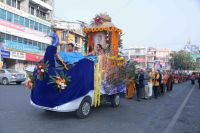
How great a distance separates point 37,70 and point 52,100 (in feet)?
3.49

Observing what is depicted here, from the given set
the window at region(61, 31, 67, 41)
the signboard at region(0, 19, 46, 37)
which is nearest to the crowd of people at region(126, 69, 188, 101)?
the signboard at region(0, 19, 46, 37)

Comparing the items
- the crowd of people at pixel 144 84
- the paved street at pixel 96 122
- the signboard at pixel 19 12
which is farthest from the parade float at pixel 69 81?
the signboard at pixel 19 12

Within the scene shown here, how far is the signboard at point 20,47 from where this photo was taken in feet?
120

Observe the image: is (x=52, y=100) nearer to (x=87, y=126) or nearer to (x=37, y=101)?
(x=37, y=101)

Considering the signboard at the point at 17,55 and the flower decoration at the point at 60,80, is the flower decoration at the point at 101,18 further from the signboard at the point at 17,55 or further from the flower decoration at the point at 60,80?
the signboard at the point at 17,55

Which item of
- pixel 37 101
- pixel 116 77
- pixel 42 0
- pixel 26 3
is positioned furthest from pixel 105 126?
pixel 42 0

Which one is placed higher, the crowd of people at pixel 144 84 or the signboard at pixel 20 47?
the signboard at pixel 20 47

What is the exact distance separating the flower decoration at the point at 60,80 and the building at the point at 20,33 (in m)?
28.9

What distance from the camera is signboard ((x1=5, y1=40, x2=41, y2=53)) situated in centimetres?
3672

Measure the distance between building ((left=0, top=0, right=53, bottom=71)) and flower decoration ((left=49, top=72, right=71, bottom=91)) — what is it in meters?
28.9

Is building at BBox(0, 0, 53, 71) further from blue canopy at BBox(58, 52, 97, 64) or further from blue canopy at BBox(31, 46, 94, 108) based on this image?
blue canopy at BBox(31, 46, 94, 108)

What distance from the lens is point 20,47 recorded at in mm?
39344

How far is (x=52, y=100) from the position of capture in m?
8.64

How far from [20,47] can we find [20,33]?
6.18 feet
